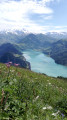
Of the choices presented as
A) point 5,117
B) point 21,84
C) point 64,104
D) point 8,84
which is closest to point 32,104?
point 8,84

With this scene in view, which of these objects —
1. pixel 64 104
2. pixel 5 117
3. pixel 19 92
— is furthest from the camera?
pixel 64 104

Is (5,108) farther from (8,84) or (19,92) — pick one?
(19,92)

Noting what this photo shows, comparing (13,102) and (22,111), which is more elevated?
(13,102)

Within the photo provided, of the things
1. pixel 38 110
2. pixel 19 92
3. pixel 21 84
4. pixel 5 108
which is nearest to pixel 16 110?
pixel 5 108

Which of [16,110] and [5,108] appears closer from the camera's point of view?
[5,108]

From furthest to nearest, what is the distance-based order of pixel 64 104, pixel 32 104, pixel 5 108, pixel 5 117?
pixel 64 104
pixel 32 104
pixel 5 108
pixel 5 117

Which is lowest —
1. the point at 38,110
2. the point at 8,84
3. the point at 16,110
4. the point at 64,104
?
the point at 64,104

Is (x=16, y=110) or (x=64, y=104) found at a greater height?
(x=16, y=110)

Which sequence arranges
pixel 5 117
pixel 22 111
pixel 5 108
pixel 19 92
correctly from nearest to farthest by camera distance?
pixel 5 117 → pixel 5 108 → pixel 22 111 → pixel 19 92

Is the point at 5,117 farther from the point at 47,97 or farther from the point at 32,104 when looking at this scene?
the point at 47,97
